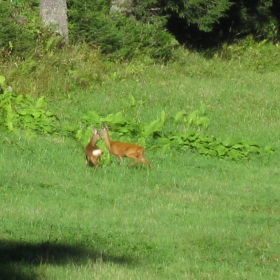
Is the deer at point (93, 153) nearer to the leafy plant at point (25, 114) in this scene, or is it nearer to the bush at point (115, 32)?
the leafy plant at point (25, 114)

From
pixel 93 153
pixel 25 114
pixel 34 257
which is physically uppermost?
pixel 34 257

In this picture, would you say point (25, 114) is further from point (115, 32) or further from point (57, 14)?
point (115, 32)

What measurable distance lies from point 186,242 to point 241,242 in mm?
587

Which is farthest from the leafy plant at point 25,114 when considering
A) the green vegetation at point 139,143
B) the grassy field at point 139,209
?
the grassy field at point 139,209

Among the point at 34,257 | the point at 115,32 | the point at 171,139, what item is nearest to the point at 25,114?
the point at 171,139

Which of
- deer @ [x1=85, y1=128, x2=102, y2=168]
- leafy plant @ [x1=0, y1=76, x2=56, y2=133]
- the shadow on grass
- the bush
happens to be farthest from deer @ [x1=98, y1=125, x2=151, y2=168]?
the bush

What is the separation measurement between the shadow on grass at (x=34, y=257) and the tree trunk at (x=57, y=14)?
37.9 feet

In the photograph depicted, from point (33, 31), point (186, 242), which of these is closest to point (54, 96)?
point (33, 31)

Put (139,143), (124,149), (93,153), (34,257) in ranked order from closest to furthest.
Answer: (34,257)
(93,153)
(124,149)
(139,143)

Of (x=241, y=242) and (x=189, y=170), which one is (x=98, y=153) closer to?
(x=189, y=170)

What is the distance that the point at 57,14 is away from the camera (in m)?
19.1

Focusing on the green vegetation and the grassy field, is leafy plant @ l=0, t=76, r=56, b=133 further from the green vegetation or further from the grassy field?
the grassy field

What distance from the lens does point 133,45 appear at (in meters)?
19.9

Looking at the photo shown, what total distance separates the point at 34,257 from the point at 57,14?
1231 cm
